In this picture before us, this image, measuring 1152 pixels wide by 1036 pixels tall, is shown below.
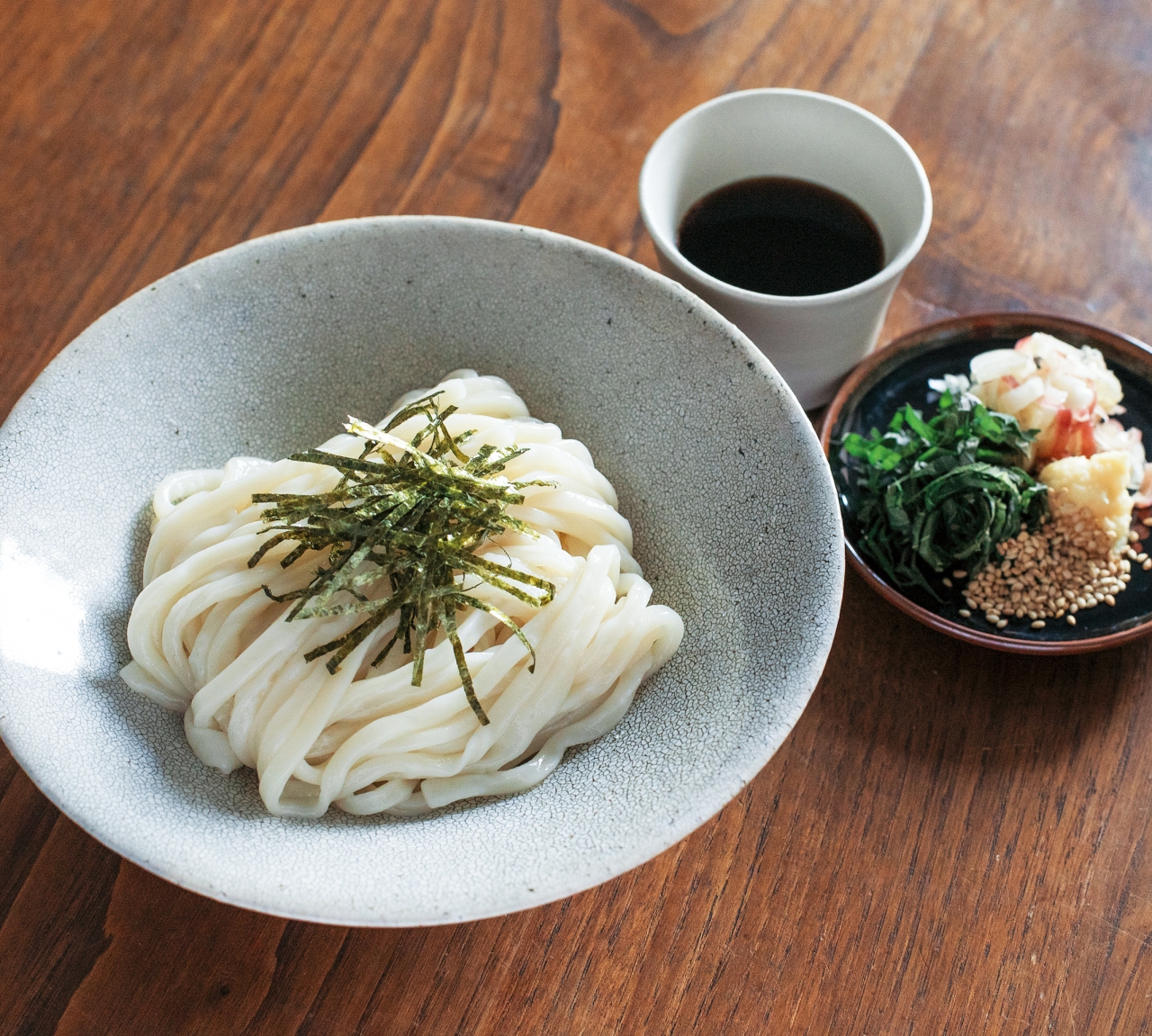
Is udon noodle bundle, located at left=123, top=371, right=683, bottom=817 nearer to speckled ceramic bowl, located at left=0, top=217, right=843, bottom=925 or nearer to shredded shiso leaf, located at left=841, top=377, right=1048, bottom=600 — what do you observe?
speckled ceramic bowl, located at left=0, top=217, right=843, bottom=925

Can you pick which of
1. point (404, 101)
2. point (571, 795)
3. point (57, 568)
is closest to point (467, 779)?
point (571, 795)

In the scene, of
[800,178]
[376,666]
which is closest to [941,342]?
[800,178]

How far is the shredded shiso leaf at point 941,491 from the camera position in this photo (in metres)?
1.78

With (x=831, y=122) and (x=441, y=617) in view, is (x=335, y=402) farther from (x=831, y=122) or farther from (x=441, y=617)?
(x=831, y=122)

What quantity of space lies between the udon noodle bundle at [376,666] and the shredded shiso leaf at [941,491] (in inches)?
19.7

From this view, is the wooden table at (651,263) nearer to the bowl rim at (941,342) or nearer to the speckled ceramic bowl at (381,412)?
the bowl rim at (941,342)

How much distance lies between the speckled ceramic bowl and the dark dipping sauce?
0.40 metres

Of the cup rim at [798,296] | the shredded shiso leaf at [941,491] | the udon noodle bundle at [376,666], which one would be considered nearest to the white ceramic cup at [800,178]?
the cup rim at [798,296]

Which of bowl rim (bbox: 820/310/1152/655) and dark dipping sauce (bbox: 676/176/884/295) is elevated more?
dark dipping sauce (bbox: 676/176/884/295)

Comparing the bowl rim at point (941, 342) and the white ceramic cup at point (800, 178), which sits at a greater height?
the white ceramic cup at point (800, 178)

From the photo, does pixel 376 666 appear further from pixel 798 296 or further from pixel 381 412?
pixel 798 296

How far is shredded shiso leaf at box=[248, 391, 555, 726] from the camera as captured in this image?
1.44 meters

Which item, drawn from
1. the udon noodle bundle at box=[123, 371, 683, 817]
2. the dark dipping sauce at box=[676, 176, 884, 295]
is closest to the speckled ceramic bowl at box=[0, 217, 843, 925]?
the udon noodle bundle at box=[123, 371, 683, 817]

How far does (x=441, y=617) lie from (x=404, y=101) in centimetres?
151
